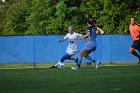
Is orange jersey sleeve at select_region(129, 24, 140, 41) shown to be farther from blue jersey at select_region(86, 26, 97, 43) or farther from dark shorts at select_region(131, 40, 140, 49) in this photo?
blue jersey at select_region(86, 26, 97, 43)

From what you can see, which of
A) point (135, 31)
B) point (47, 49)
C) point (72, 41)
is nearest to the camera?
point (72, 41)

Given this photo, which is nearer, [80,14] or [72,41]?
[72,41]

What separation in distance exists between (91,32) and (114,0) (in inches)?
845

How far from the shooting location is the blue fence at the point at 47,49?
73.8 ft

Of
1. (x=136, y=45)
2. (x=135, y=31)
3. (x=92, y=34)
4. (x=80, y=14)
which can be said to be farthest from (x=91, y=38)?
(x=80, y=14)

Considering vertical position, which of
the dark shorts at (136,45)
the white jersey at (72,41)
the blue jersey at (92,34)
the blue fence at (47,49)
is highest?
the blue jersey at (92,34)

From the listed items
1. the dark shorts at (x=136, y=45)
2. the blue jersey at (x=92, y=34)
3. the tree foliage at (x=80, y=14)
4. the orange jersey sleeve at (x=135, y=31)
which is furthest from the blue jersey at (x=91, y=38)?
the tree foliage at (x=80, y=14)

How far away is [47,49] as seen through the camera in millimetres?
22703

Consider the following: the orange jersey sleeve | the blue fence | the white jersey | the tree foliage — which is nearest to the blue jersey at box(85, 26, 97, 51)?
the white jersey

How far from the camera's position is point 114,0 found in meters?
37.7

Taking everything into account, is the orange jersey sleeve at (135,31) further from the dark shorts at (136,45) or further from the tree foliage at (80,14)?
the tree foliage at (80,14)

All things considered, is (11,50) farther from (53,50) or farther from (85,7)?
(85,7)

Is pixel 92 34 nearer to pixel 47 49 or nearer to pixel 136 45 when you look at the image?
pixel 136 45

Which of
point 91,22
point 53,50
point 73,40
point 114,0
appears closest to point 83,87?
point 91,22
